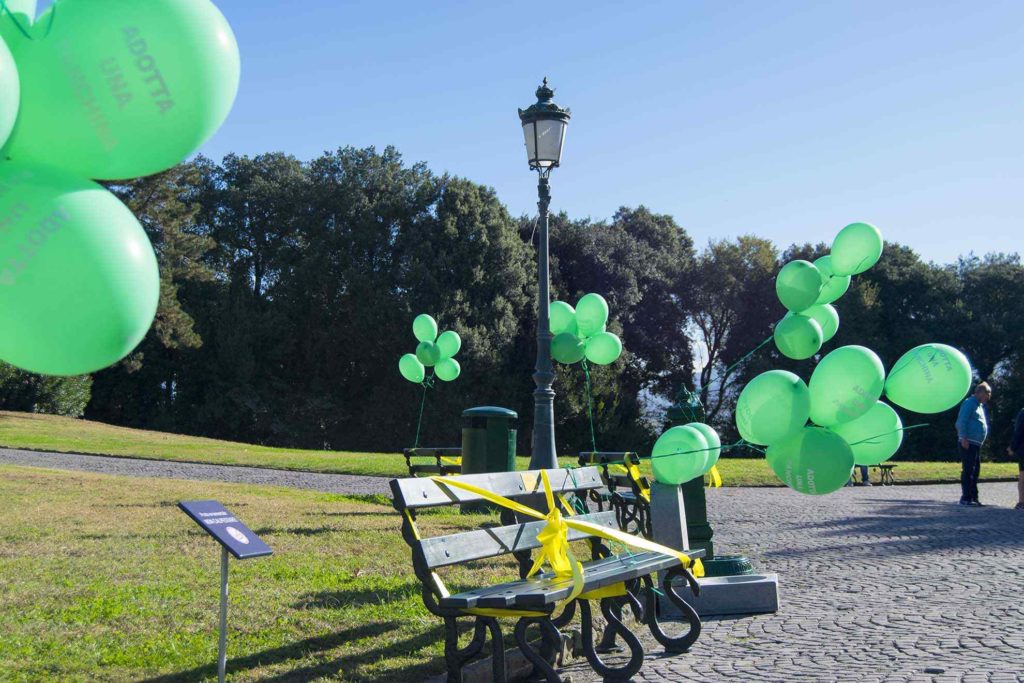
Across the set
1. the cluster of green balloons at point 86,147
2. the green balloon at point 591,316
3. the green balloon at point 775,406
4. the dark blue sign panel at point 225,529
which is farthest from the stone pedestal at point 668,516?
the cluster of green balloons at point 86,147

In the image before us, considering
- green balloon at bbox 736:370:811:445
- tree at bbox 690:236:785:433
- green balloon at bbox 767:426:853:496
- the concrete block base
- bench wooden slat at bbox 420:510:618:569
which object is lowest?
the concrete block base

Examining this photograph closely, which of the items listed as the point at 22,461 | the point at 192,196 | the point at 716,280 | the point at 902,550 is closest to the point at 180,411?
the point at 192,196

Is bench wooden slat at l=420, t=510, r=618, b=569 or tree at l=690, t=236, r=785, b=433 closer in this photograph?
bench wooden slat at l=420, t=510, r=618, b=569

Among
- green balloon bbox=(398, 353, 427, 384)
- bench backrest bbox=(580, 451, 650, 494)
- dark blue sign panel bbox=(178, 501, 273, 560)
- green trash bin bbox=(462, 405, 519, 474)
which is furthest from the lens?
green balloon bbox=(398, 353, 427, 384)

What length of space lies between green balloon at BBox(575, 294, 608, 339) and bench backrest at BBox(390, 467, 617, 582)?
4.51 meters

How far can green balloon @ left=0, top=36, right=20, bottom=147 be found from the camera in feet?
8.68

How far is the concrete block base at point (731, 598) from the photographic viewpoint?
255 inches

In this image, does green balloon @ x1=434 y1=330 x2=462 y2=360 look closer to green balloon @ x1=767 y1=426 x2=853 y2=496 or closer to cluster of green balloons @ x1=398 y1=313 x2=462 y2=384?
cluster of green balloons @ x1=398 y1=313 x2=462 y2=384

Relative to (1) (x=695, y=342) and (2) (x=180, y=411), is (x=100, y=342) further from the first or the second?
(1) (x=695, y=342)

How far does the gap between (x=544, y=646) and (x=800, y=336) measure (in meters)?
2.95

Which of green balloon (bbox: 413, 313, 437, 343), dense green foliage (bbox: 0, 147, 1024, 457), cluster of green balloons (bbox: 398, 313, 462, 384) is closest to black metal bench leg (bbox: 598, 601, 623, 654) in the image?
cluster of green balloons (bbox: 398, 313, 462, 384)

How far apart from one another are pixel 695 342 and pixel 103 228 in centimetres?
3976

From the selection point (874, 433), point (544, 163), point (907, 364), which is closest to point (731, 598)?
point (874, 433)

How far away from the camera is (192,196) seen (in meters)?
39.5
